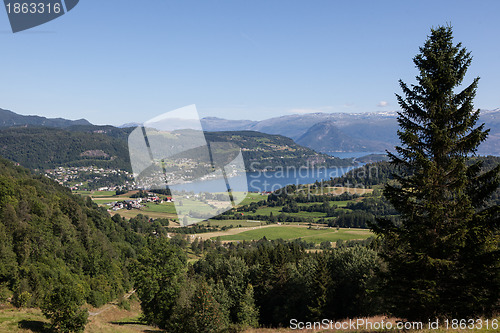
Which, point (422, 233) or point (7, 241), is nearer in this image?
point (422, 233)

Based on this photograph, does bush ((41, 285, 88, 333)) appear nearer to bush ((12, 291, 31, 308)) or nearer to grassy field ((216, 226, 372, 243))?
bush ((12, 291, 31, 308))

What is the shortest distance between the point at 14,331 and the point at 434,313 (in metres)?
19.6

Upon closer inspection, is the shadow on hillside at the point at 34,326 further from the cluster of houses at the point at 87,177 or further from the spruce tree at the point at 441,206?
the cluster of houses at the point at 87,177

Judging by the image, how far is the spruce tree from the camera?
32.7ft

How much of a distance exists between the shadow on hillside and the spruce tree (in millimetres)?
18841

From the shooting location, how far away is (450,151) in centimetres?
1076

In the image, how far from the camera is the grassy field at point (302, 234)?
259 ft

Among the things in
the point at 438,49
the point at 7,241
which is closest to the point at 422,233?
the point at 438,49

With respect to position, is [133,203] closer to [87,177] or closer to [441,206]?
[87,177]

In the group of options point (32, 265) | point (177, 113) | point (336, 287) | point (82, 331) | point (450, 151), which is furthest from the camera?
point (32, 265)

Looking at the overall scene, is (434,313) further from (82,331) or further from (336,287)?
(336,287)

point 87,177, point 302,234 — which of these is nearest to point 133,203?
point 302,234

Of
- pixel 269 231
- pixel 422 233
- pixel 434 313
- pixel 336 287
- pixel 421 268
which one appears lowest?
pixel 269 231

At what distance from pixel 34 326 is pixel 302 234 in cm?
6983
